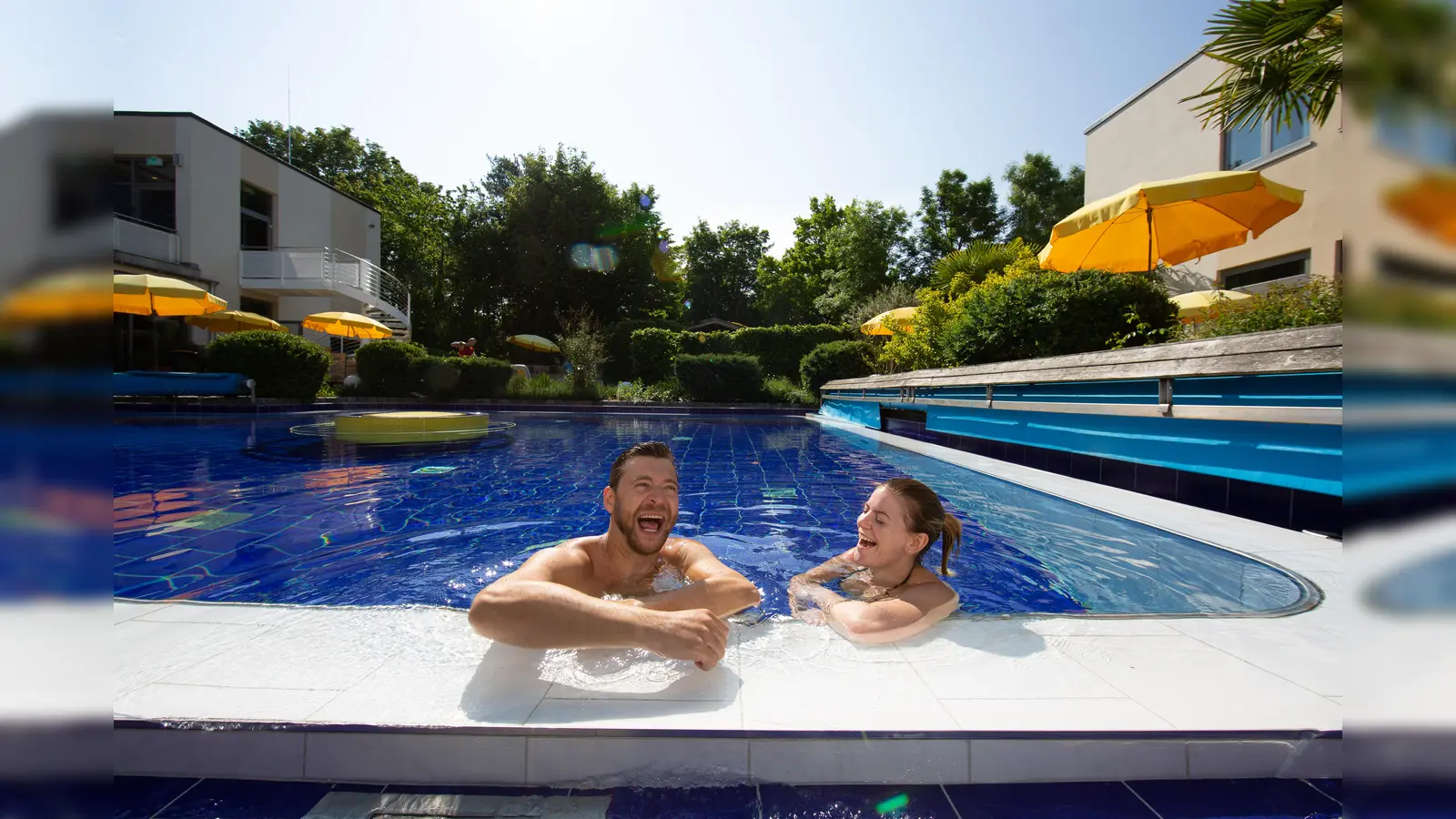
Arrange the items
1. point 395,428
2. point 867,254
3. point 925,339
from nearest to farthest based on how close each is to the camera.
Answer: point 395,428, point 925,339, point 867,254

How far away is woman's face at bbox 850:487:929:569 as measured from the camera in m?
2.77

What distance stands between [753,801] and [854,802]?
250mm

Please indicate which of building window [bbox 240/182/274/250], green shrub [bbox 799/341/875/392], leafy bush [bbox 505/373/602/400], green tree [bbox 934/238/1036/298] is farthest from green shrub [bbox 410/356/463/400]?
green tree [bbox 934/238/1036/298]

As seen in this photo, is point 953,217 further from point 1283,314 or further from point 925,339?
point 1283,314

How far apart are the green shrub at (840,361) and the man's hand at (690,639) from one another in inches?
614

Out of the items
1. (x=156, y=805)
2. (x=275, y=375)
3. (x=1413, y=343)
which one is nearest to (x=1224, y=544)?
(x=1413, y=343)

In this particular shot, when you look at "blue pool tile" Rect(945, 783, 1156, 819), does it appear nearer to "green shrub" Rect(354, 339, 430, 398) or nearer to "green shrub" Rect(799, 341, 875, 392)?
"green shrub" Rect(799, 341, 875, 392)

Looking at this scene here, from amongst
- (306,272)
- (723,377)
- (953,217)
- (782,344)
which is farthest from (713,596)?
(953,217)

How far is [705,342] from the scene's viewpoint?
2153 centimetres

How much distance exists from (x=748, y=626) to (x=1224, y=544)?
278 cm

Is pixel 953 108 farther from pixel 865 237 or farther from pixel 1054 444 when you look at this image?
pixel 865 237

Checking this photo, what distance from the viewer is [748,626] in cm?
238

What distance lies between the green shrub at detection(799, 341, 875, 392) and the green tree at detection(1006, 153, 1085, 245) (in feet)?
63.5

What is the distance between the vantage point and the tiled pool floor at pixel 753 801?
5.06 feet
